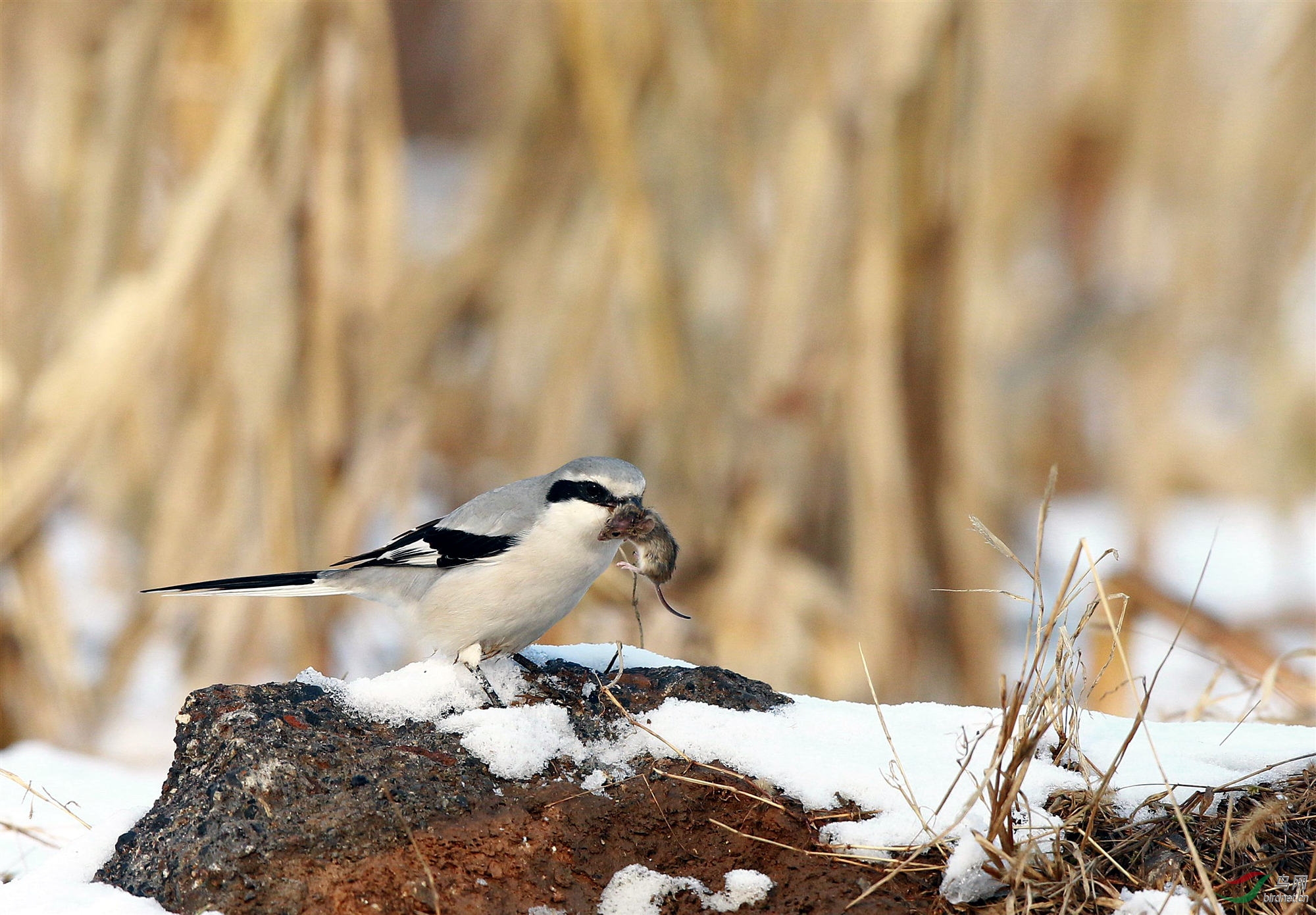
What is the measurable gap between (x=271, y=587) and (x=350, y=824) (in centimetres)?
111

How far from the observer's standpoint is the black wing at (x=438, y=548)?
8.03ft

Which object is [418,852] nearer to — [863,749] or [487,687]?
[487,687]

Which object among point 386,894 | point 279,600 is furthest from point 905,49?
point 386,894

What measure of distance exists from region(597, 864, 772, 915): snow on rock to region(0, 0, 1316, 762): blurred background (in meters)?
2.21

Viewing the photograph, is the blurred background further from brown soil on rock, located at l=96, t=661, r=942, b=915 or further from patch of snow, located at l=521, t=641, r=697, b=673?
brown soil on rock, located at l=96, t=661, r=942, b=915

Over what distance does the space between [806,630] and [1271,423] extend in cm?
270

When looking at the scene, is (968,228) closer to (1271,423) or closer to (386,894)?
(1271,423)

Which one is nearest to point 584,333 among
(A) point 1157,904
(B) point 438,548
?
(B) point 438,548

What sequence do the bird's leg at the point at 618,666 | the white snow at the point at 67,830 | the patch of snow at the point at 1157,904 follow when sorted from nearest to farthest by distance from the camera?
the patch of snow at the point at 1157,904 < the white snow at the point at 67,830 < the bird's leg at the point at 618,666

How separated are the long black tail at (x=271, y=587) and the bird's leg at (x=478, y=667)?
1.80 feet

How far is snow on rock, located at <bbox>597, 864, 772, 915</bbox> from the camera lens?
1.61 m

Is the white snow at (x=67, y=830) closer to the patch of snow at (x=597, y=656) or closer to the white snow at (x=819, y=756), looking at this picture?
the white snow at (x=819, y=756)

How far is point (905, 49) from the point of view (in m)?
4.18

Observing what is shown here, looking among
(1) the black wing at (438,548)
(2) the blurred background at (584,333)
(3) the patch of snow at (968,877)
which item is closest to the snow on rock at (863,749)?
(3) the patch of snow at (968,877)
